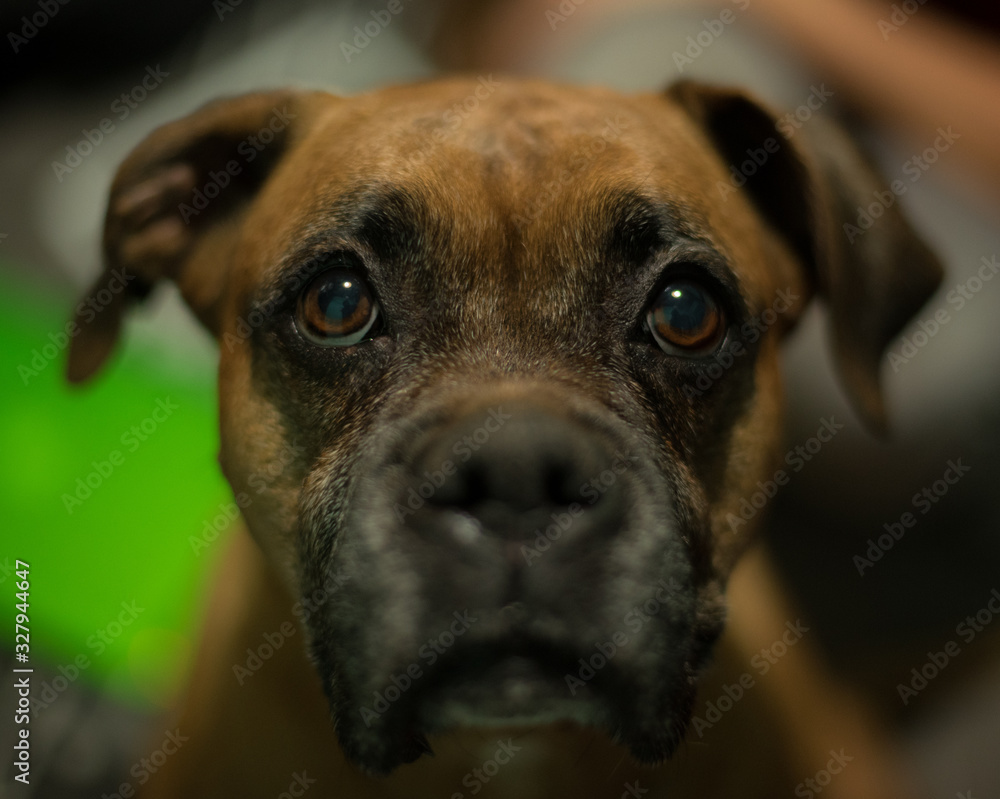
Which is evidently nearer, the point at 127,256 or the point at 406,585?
the point at 406,585

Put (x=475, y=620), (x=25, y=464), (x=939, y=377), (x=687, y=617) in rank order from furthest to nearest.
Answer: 1. (x=939, y=377)
2. (x=25, y=464)
3. (x=687, y=617)
4. (x=475, y=620)

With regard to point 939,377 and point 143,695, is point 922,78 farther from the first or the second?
point 143,695

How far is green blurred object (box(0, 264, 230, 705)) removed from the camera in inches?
101

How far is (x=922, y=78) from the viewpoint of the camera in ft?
9.07

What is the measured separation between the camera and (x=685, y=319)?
1.59 metres

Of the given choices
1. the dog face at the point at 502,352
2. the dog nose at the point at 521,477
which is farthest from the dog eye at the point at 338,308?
the dog nose at the point at 521,477

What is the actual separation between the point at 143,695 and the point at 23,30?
7.35 feet

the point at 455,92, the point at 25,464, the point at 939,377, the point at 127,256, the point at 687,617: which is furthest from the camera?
the point at 939,377

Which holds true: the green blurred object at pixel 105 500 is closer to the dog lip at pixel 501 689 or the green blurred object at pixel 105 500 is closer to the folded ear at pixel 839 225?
the dog lip at pixel 501 689

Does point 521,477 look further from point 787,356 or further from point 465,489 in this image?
point 787,356

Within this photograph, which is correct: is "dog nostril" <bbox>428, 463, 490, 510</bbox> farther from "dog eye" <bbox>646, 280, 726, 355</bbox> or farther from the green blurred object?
the green blurred object

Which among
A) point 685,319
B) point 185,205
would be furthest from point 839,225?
point 185,205

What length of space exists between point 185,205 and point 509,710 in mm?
1434

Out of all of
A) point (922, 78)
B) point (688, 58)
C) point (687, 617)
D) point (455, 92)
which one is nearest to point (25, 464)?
point (455, 92)
